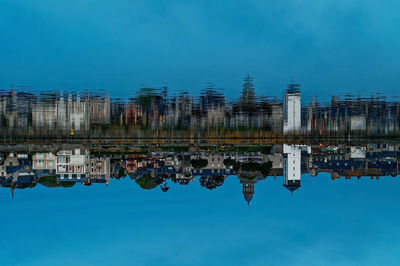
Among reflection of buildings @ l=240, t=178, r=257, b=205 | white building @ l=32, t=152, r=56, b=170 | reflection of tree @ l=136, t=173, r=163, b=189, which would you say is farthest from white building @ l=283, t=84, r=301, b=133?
white building @ l=32, t=152, r=56, b=170

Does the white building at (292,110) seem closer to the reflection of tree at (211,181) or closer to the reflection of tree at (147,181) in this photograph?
the reflection of tree at (211,181)

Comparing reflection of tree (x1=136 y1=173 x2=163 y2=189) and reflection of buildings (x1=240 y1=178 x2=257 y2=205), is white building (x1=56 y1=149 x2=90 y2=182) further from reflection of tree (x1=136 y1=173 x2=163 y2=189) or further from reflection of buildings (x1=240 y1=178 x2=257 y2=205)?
reflection of buildings (x1=240 y1=178 x2=257 y2=205)

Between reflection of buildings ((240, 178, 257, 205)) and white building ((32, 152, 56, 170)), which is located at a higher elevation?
white building ((32, 152, 56, 170))

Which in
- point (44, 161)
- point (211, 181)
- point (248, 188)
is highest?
point (44, 161)

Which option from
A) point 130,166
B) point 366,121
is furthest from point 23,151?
point 366,121

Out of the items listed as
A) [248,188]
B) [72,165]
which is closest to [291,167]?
[248,188]

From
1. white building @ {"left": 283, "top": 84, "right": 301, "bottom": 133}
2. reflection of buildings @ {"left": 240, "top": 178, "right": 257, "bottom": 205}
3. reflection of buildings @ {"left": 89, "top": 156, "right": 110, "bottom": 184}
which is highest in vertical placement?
white building @ {"left": 283, "top": 84, "right": 301, "bottom": 133}

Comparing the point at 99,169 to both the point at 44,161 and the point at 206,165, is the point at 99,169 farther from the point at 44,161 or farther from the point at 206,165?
the point at 206,165
